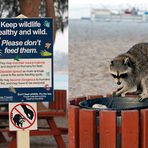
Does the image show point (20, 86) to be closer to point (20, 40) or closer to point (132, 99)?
point (20, 40)

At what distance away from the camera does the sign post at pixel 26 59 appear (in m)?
4.19

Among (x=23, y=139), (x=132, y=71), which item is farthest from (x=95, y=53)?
(x=23, y=139)

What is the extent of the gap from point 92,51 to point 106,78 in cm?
966

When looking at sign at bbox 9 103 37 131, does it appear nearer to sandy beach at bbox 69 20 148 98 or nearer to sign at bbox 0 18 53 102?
sign at bbox 0 18 53 102

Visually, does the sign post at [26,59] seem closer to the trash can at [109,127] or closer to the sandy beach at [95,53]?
the trash can at [109,127]

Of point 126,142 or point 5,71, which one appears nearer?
point 126,142

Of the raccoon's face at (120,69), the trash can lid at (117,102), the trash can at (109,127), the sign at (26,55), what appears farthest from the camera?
the raccoon's face at (120,69)

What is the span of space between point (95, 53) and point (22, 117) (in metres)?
19.3

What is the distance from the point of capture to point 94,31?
1410 inches

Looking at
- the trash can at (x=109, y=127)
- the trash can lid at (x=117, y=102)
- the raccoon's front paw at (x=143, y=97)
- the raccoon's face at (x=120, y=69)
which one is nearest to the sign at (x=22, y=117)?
the trash can at (x=109, y=127)

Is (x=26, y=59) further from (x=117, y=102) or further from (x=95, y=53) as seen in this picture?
(x=95, y=53)

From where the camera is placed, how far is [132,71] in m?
4.81

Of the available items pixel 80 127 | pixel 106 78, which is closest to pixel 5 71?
pixel 80 127

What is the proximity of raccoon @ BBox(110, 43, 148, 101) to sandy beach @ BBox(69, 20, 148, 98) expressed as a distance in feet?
3.03
